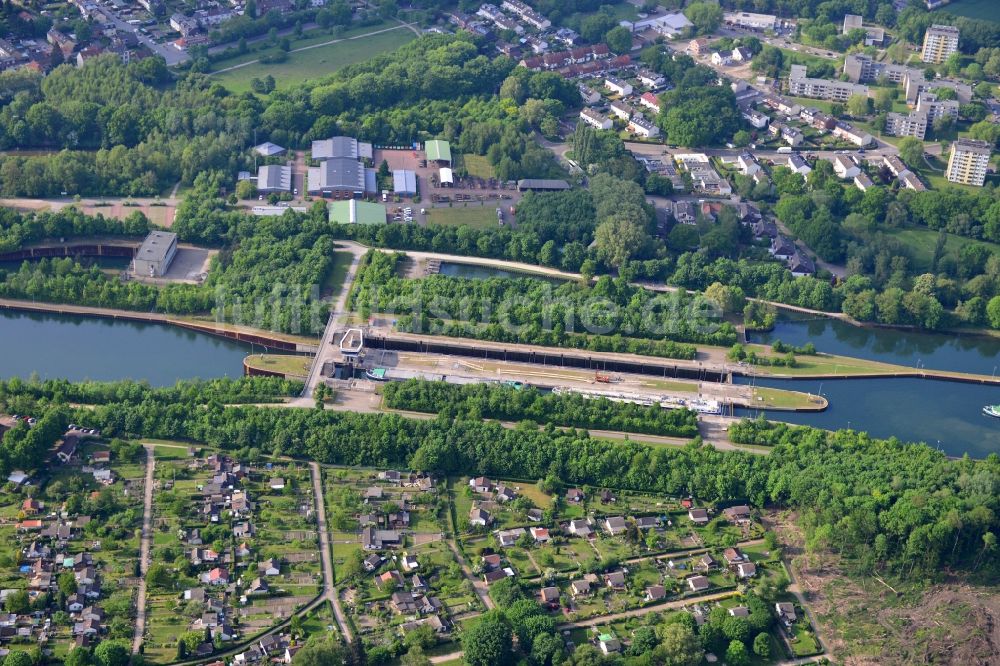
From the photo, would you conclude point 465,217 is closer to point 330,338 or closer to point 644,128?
point 330,338

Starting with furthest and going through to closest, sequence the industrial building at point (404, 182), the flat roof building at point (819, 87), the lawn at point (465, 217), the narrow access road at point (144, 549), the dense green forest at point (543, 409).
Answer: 1. the flat roof building at point (819, 87)
2. the industrial building at point (404, 182)
3. the lawn at point (465, 217)
4. the dense green forest at point (543, 409)
5. the narrow access road at point (144, 549)

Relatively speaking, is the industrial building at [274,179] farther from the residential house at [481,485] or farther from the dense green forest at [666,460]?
the residential house at [481,485]

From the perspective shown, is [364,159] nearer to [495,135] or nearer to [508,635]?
[495,135]

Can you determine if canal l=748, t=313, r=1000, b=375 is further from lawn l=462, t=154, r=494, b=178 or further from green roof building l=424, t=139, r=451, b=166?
green roof building l=424, t=139, r=451, b=166

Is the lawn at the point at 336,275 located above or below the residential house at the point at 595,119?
below

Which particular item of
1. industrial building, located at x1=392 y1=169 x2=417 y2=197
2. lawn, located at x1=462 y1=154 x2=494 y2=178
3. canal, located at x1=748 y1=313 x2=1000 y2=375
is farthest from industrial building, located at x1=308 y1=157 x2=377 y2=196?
canal, located at x1=748 y1=313 x2=1000 y2=375

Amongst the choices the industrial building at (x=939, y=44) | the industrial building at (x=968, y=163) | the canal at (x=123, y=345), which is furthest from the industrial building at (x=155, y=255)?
the industrial building at (x=939, y=44)
